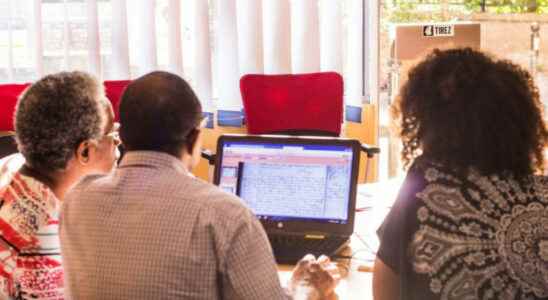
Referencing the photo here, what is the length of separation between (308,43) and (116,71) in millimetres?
1058

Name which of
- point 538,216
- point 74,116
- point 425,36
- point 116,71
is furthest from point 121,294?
point 425,36

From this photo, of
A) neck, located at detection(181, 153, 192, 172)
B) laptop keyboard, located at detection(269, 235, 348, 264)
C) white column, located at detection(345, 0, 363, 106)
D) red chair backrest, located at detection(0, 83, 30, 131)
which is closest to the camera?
neck, located at detection(181, 153, 192, 172)

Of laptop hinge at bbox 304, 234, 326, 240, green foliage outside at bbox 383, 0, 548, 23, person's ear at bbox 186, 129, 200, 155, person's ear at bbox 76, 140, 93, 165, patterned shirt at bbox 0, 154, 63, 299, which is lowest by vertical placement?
laptop hinge at bbox 304, 234, 326, 240

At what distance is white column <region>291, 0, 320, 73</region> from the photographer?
4402mm

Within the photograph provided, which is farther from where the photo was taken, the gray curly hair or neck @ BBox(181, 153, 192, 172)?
the gray curly hair

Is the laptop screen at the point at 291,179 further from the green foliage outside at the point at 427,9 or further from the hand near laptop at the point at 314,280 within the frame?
the green foliage outside at the point at 427,9

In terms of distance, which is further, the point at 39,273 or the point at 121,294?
the point at 39,273

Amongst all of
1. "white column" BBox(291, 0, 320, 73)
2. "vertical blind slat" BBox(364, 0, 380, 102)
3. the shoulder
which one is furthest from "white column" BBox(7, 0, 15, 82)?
the shoulder

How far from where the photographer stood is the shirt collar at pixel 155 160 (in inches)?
61.4

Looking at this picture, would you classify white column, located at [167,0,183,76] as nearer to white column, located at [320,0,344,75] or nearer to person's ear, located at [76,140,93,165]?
white column, located at [320,0,344,75]

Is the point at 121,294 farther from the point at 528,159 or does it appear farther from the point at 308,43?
the point at 308,43

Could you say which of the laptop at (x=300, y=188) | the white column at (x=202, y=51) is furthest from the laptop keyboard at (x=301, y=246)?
the white column at (x=202, y=51)

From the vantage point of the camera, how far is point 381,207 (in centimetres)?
284

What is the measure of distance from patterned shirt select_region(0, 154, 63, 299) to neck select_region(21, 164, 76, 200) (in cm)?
7
